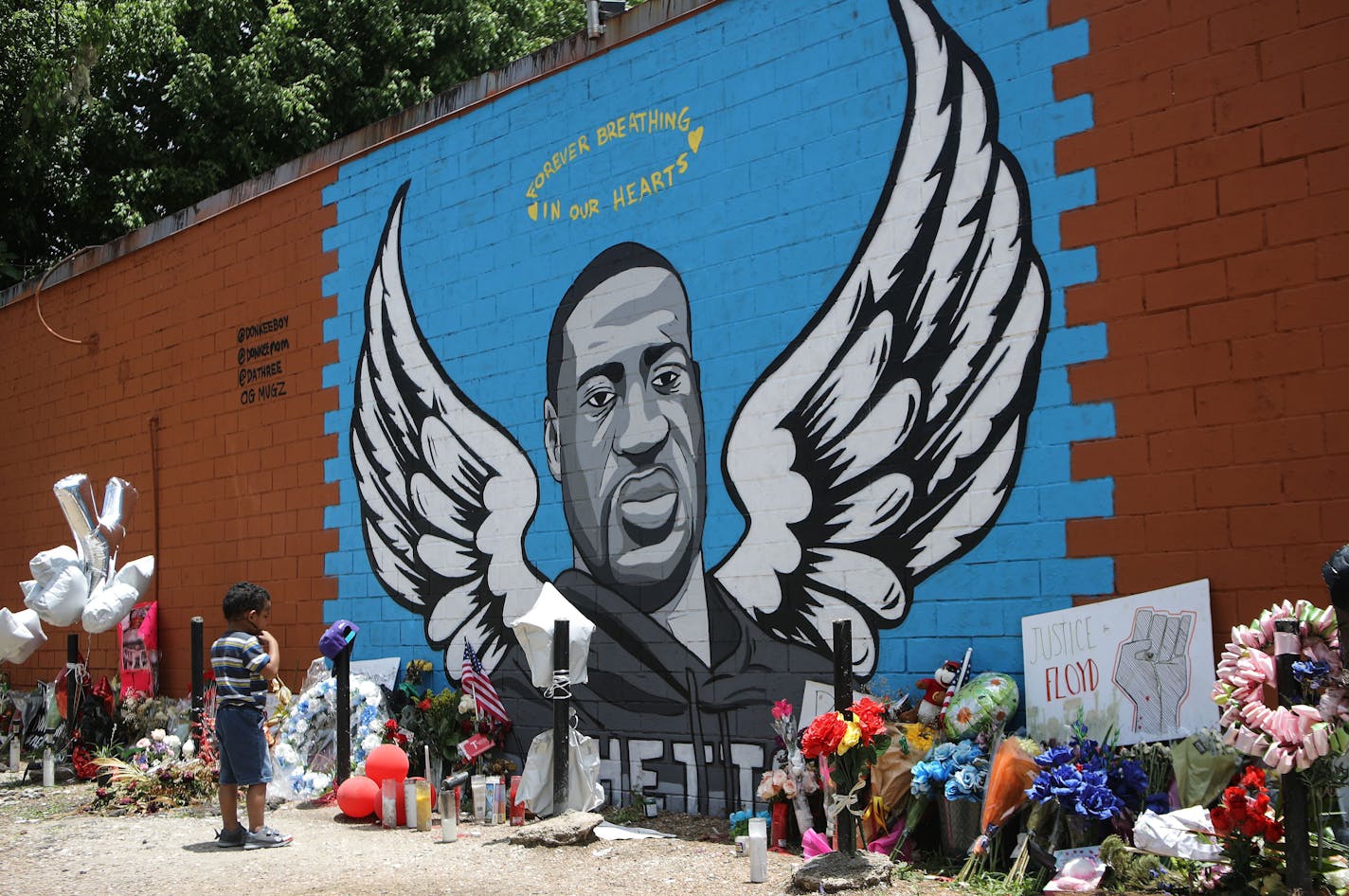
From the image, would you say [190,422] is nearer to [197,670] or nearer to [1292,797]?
[197,670]

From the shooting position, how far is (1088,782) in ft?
18.8

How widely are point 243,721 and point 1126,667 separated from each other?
15.5ft

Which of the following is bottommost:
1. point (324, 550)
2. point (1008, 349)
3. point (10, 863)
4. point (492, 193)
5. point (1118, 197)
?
point (10, 863)

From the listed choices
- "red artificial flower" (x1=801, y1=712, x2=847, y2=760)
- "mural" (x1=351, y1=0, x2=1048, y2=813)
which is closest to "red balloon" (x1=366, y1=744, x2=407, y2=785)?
"mural" (x1=351, y1=0, x2=1048, y2=813)

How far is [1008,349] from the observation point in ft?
21.9

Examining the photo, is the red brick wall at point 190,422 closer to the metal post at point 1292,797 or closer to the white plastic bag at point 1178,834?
the white plastic bag at point 1178,834

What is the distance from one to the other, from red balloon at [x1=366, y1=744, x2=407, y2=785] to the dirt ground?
317mm

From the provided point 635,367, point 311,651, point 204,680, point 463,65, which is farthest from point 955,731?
point 463,65

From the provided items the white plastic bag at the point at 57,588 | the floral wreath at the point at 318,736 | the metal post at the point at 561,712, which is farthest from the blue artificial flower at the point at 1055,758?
the white plastic bag at the point at 57,588

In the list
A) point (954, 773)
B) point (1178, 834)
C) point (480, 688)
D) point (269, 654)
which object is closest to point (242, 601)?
point (269, 654)

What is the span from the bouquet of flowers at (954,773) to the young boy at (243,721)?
3650mm

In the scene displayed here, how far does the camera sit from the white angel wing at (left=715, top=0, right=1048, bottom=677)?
22.1ft

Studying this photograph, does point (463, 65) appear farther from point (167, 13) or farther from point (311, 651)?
point (311, 651)

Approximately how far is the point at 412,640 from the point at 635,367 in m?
2.90
